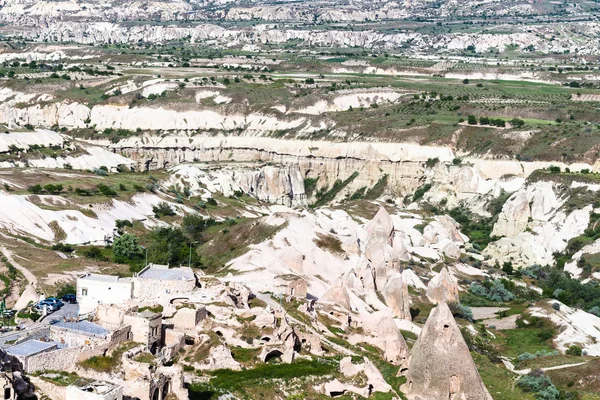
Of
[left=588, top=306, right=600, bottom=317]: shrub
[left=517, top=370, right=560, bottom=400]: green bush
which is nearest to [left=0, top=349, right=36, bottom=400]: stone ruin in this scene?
[left=517, top=370, right=560, bottom=400]: green bush

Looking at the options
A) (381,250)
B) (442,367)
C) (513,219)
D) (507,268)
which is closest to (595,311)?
(381,250)

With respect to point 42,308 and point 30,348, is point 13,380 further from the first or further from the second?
point 42,308

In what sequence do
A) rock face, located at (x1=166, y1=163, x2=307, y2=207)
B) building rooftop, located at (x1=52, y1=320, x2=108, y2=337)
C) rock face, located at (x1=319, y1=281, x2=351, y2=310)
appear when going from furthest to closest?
rock face, located at (x1=166, y1=163, x2=307, y2=207) < rock face, located at (x1=319, y1=281, x2=351, y2=310) < building rooftop, located at (x1=52, y1=320, x2=108, y2=337)

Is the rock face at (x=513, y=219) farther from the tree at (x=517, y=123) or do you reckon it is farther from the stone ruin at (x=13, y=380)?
the stone ruin at (x=13, y=380)

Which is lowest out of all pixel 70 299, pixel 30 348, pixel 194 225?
pixel 194 225

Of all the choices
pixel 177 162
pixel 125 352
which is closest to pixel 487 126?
pixel 177 162

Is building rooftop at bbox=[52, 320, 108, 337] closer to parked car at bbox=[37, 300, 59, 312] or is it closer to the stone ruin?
parked car at bbox=[37, 300, 59, 312]

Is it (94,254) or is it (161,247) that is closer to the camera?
(161,247)
